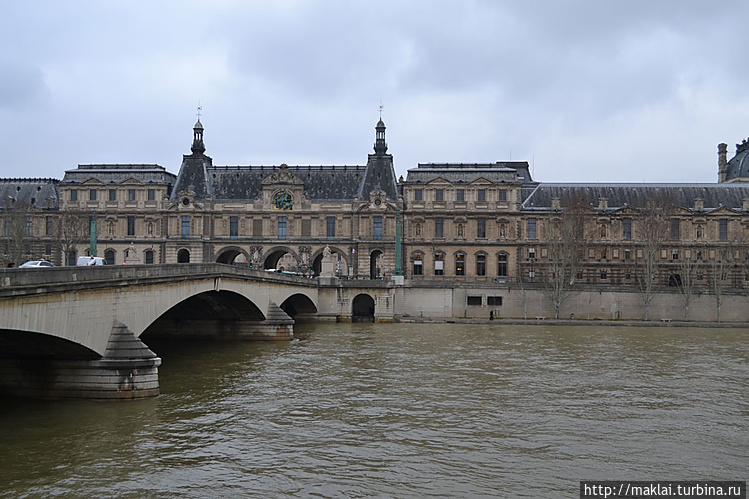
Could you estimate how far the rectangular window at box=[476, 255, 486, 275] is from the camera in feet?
303

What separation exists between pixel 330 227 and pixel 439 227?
44.3 feet

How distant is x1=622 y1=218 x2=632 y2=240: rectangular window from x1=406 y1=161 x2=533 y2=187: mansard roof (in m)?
13.1

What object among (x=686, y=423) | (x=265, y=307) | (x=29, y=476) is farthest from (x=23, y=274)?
(x=265, y=307)

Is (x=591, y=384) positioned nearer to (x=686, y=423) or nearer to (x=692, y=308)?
(x=686, y=423)

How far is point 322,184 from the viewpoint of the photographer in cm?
9612

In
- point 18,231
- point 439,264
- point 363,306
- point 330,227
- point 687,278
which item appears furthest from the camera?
point 330,227

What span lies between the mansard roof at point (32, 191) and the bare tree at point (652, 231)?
72580 mm

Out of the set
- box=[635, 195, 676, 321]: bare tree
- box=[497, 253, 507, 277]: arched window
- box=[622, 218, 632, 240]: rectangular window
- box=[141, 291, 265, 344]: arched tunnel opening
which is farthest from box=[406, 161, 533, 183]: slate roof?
box=[141, 291, 265, 344]: arched tunnel opening

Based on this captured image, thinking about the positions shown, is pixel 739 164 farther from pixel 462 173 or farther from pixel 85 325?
pixel 85 325

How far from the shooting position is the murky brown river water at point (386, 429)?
2122 centimetres

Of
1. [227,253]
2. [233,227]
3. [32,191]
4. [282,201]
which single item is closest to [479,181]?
Result: [282,201]

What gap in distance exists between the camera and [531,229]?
9225cm

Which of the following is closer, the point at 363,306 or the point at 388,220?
the point at 363,306

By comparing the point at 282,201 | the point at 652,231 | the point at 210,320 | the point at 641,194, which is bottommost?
the point at 210,320
